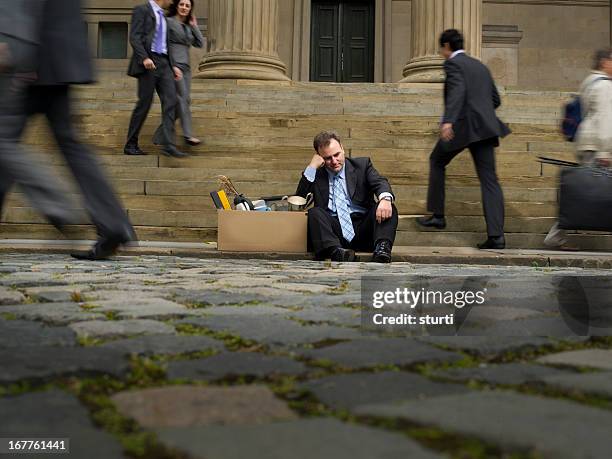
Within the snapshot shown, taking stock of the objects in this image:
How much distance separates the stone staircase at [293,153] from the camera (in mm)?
8594

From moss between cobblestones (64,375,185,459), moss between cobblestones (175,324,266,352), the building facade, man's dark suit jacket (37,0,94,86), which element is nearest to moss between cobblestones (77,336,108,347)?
moss between cobblestones (175,324,266,352)

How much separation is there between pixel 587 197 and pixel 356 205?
1.89 meters

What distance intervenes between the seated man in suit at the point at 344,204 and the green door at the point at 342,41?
46.1ft

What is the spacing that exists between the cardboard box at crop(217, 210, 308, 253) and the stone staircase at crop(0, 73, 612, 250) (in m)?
1.21

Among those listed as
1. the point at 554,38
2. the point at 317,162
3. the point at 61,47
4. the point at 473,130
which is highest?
the point at 554,38

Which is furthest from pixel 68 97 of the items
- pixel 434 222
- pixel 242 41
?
pixel 242 41

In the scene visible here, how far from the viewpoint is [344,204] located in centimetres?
726

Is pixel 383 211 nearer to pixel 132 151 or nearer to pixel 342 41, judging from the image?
pixel 132 151

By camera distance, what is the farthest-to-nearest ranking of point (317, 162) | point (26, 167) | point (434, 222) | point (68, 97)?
point (434, 222), point (317, 162), point (68, 97), point (26, 167)

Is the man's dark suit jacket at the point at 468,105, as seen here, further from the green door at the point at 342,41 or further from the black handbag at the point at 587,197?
the green door at the point at 342,41

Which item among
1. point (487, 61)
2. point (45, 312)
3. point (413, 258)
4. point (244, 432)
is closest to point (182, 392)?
point (244, 432)

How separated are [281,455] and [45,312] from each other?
1.86 meters

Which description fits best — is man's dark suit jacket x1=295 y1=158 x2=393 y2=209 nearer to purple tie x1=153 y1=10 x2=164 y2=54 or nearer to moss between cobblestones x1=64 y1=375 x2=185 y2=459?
purple tie x1=153 y1=10 x2=164 y2=54

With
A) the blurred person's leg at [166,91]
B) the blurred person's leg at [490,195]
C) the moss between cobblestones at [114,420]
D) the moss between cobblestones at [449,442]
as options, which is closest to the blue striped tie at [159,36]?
the blurred person's leg at [166,91]
